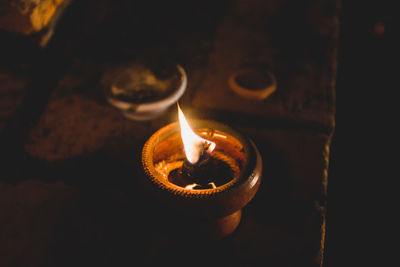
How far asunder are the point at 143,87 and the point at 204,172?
0.64 metres

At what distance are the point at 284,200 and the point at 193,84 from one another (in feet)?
2.36

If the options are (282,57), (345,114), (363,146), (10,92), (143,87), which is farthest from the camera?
(345,114)

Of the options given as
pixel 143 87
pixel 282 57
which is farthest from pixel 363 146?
pixel 143 87

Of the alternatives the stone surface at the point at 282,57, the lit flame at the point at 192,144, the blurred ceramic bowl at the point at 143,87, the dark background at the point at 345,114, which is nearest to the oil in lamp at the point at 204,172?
the lit flame at the point at 192,144

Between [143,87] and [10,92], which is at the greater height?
[143,87]

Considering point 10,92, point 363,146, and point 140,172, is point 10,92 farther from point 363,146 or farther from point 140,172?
point 363,146

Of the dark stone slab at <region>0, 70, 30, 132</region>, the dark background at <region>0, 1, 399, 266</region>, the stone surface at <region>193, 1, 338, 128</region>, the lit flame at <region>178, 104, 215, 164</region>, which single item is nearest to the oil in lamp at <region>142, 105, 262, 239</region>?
the lit flame at <region>178, 104, 215, 164</region>

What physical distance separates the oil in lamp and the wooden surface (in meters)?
0.07

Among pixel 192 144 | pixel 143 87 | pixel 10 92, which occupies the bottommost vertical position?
pixel 10 92

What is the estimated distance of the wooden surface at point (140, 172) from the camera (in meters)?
0.88

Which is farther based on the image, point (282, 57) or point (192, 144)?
point (282, 57)

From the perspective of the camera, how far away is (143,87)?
1.22m

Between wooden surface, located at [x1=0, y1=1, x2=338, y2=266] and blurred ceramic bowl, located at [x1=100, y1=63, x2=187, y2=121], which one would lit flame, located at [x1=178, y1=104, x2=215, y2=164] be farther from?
blurred ceramic bowl, located at [x1=100, y1=63, x2=187, y2=121]

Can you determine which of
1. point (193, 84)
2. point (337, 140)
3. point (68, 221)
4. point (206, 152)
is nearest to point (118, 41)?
point (193, 84)
